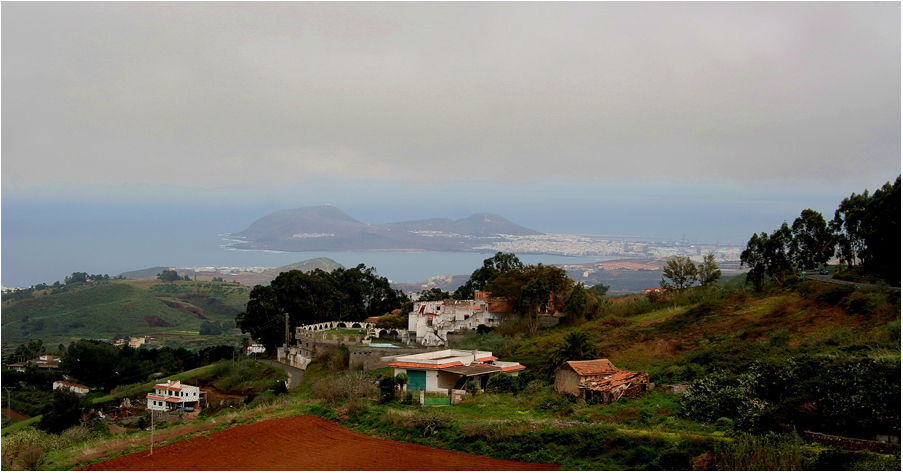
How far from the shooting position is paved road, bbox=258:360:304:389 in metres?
31.9

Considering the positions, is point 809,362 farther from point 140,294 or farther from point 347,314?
point 140,294

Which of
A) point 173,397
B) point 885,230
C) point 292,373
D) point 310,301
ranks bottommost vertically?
point 173,397

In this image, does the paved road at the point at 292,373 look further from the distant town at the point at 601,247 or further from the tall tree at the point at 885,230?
the distant town at the point at 601,247

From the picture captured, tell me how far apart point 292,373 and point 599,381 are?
2280cm

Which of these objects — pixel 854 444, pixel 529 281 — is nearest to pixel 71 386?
pixel 529 281

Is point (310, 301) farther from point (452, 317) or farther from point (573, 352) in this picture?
point (573, 352)

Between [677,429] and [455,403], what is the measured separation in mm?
7382

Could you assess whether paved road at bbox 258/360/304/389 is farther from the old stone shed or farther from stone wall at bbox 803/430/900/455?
stone wall at bbox 803/430/900/455

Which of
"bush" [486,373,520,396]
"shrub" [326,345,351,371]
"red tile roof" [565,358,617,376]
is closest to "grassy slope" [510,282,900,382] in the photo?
"red tile roof" [565,358,617,376]

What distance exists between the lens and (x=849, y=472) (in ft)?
30.8

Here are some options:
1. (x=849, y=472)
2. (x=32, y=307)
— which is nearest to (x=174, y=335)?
(x=32, y=307)

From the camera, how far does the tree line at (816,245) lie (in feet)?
89.6

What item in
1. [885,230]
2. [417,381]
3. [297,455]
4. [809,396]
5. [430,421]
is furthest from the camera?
[885,230]

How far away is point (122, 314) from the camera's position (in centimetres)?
9212
